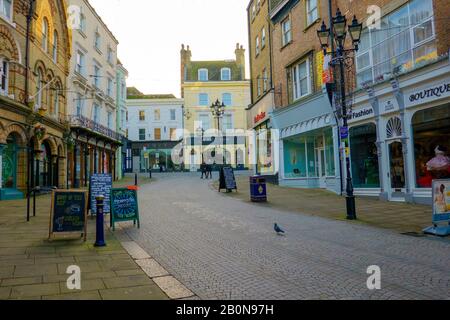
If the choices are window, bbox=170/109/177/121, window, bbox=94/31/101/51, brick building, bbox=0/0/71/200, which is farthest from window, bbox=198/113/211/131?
brick building, bbox=0/0/71/200

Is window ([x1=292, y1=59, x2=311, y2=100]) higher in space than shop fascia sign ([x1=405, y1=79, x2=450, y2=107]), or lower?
higher

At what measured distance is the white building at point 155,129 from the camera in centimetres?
5347

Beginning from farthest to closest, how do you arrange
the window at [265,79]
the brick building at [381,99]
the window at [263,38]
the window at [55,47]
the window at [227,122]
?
the window at [227,122], the window at [263,38], the window at [265,79], the window at [55,47], the brick building at [381,99]

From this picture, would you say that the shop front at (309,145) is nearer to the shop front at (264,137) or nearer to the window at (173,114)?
the shop front at (264,137)

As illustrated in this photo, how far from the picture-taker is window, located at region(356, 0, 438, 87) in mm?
12469

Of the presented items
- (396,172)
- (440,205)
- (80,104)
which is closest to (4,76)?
(80,104)

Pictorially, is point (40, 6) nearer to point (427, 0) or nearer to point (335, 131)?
point (335, 131)

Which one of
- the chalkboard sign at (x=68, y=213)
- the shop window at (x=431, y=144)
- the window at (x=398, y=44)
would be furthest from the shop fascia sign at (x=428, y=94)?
the chalkboard sign at (x=68, y=213)

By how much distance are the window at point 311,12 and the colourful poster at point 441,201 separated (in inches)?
532

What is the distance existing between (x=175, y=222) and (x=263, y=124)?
17616 millimetres

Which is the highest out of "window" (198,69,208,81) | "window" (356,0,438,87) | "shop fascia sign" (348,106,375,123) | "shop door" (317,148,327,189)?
"window" (198,69,208,81)

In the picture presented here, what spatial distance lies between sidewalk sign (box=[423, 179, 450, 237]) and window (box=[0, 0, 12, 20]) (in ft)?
63.8

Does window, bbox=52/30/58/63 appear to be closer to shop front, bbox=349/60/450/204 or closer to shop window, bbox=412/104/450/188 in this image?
shop front, bbox=349/60/450/204
